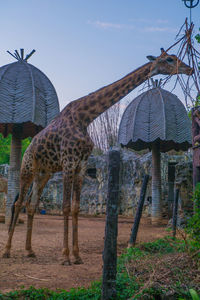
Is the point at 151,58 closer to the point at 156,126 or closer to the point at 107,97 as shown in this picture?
the point at 107,97

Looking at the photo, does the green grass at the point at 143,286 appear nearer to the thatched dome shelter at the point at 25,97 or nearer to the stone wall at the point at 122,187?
the thatched dome shelter at the point at 25,97

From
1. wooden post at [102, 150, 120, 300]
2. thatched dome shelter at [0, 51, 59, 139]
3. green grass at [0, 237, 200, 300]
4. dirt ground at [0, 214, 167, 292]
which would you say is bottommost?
dirt ground at [0, 214, 167, 292]

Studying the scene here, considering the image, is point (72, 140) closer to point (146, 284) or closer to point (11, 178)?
point (146, 284)

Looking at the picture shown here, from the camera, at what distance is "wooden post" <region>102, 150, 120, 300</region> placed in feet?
9.73

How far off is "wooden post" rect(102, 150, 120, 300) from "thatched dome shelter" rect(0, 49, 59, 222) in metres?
6.37

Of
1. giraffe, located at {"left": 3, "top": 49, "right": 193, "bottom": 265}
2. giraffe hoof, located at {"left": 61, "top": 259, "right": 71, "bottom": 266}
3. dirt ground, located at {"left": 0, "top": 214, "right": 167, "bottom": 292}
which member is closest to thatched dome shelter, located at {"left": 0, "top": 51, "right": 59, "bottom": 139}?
giraffe, located at {"left": 3, "top": 49, "right": 193, "bottom": 265}

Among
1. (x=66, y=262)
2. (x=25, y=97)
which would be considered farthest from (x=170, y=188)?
(x=66, y=262)

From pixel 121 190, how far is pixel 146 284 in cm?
1170

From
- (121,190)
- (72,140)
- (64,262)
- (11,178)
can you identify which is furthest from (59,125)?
(121,190)

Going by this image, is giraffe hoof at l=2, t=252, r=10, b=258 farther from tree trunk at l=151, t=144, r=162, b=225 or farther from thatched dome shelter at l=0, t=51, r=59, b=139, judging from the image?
tree trunk at l=151, t=144, r=162, b=225

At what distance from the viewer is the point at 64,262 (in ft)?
15.5

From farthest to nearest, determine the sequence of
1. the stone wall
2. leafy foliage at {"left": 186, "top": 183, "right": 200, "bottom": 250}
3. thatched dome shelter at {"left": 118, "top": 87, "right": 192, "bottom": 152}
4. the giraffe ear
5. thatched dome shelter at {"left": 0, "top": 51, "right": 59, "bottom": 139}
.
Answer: the stone wall → thatched dome shelter at {"left": 118, "top": 87, "right": 192, "bottom": 152} → thatched dome shelter at {"left": 0, "top": 51, "right": 59, "bottom": 139} → the giraffe ear → leafy foliage at {"left": 186, "top": 183, "right": 200, "bottom": 250}

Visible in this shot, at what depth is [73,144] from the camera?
16.5ft

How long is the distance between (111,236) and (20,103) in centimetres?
715
